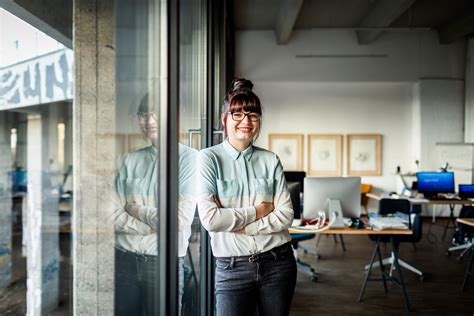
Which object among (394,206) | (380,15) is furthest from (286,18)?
(394,206)

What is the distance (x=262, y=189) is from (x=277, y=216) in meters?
0.14

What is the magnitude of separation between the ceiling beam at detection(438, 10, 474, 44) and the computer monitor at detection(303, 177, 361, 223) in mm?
6154

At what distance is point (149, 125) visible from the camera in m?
1.20

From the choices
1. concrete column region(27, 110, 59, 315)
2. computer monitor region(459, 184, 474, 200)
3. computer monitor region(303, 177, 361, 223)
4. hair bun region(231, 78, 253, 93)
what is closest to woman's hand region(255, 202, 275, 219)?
hair bun region(231, 78, 253, 93)

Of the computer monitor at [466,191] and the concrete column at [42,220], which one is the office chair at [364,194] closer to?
the computer monitor at [466,191]

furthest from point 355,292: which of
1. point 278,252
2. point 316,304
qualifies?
point 278,252

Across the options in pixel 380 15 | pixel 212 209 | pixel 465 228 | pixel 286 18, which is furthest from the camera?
pixel 380 15

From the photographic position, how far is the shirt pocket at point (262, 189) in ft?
5.79

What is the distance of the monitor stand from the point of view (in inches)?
146

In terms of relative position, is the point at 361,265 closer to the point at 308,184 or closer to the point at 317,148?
the point at 308,184

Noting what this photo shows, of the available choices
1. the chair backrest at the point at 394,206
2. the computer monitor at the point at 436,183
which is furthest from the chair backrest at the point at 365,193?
the chair backrest at the point at 394,206

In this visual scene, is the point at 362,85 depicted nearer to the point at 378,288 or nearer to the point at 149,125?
the point at 378,288

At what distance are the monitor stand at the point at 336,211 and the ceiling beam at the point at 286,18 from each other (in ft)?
13.6

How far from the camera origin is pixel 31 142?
342cm
